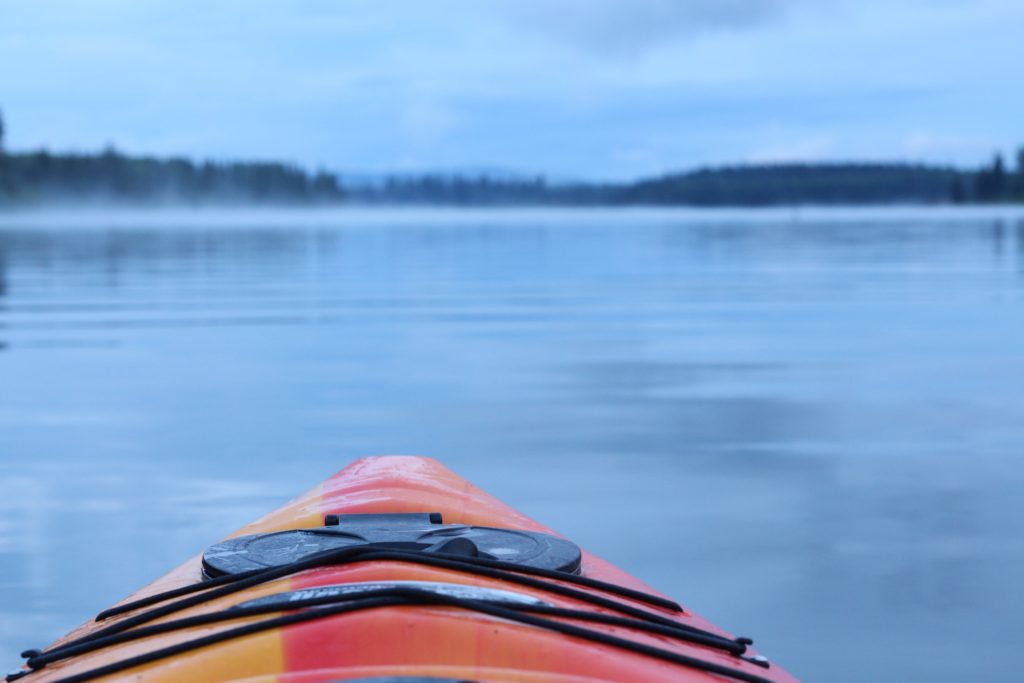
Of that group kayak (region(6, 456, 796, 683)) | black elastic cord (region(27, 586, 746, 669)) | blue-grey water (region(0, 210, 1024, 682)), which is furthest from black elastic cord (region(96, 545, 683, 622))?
blue-grey water (region(0, 210, 1024, 682))

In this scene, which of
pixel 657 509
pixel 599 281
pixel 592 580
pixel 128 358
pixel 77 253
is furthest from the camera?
pixel 77 253

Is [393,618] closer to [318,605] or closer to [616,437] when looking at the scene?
[318,605]

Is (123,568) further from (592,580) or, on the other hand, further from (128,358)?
(128,358)

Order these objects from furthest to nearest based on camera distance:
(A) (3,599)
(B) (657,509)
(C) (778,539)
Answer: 1. (B) (657,509)
2. (C) (778,539)
3. (A) (3,599)

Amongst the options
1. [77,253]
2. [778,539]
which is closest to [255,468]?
[778,539]

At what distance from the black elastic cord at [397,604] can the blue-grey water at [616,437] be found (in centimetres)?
118

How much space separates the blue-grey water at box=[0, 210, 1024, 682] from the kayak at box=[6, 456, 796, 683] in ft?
3.07

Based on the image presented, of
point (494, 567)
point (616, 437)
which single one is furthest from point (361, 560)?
point (616, 437)

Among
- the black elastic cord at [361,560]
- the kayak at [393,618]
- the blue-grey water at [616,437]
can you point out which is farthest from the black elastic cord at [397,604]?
the blue-grey water at [616,437]

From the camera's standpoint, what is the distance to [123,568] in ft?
11.6

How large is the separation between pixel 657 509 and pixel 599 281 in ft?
35.0

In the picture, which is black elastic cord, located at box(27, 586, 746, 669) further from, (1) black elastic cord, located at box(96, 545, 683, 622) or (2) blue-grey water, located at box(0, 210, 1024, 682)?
(2) blue-grey water, located at box(0, 210, 1024, 682)

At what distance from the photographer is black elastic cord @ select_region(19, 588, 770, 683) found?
158 centimetres

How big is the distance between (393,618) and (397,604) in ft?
0.17
